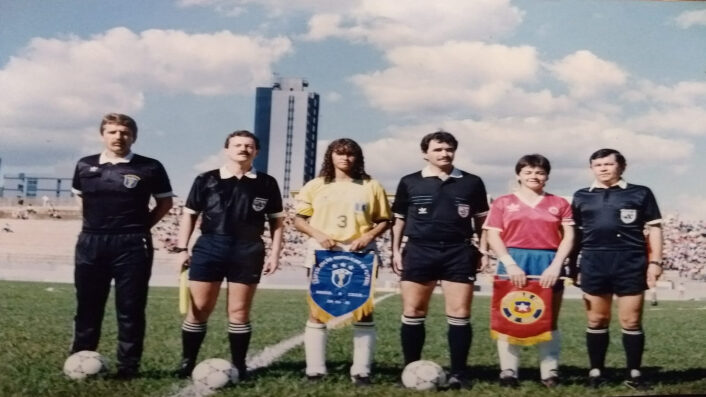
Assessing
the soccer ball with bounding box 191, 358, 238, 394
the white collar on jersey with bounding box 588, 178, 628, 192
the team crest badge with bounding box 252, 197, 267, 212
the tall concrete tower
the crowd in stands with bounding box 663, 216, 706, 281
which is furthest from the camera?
the crowd in stands with bounding box 663, 216, 706, 281

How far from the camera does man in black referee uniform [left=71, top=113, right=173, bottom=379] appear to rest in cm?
339

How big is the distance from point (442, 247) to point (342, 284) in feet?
1.74

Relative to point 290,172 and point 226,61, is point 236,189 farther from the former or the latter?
point 226,61

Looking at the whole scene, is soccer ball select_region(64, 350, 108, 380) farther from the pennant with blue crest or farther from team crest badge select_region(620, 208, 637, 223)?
team crest badge select_region(620, 208, 637, 223)

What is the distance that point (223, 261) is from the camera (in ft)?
11.1

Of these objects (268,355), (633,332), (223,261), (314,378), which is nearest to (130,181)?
(223,261)

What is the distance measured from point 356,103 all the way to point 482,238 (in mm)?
1149

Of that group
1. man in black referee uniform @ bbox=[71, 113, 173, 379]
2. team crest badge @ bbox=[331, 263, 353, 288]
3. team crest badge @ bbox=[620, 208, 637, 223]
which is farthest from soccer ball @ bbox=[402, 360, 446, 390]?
man in black referee uniform @ bbox=[71, 113, 173, 379]

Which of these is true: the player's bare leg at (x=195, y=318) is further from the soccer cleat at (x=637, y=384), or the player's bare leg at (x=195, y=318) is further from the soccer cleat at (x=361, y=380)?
the soccer cleat at (x=637, y=384)

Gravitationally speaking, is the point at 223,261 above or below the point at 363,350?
above

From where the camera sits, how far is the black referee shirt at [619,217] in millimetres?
3523

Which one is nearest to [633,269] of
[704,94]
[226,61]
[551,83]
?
[551,83]

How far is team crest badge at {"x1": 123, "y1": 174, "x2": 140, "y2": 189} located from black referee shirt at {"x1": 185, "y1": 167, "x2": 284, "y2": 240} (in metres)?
0.26

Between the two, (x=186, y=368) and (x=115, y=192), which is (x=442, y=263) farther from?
(x=115, y=192)
